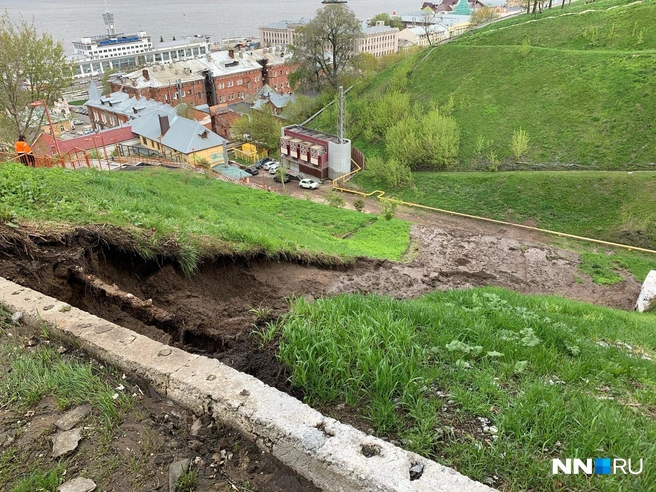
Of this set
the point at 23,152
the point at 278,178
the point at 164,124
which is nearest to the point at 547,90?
the point at 278,178

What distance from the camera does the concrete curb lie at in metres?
2.50

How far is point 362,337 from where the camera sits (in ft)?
12.2

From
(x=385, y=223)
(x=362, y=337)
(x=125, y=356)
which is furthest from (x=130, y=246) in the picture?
(x=385, y=223)

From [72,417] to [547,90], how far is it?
3527cm

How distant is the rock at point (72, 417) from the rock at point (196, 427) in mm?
739

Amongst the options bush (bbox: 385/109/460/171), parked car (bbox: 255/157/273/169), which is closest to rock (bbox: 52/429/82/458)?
bush (bbox: 385/109/460/171)

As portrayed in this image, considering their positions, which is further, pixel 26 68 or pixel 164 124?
pixel 164 124

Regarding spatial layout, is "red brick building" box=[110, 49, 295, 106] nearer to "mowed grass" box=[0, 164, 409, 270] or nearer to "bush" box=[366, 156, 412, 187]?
"bush" box=[366, 156, 412, 187]

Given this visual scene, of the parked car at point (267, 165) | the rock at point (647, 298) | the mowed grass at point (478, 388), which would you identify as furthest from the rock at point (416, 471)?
the parked car at point (267, 165)

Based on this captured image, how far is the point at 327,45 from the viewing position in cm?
4288

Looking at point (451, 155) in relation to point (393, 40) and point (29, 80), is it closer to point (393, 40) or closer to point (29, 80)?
point (29, 80)

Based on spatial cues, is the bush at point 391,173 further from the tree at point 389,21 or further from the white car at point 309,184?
the tree at point 389,21

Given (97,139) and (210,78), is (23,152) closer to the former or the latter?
(97,139)

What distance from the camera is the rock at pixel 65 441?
276 cm
